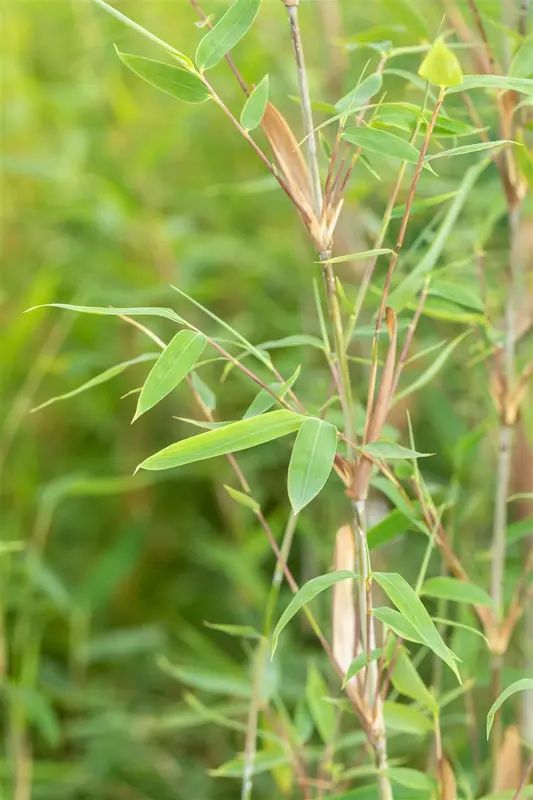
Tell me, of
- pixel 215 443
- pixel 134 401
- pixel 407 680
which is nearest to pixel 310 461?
pixel 215 443

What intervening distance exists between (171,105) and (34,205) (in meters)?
0.19

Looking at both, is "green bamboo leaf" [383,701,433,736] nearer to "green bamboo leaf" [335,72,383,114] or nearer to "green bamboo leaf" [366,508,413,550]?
"green bamboo leaf" [366,508,413,550]

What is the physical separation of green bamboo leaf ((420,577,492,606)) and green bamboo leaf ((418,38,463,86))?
0.67 ft

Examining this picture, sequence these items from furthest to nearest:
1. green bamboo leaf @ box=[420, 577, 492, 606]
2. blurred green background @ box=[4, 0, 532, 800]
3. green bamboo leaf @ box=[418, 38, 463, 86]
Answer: blurred green background @ box=[4, 0, 532, 800] → green bamboo leaf @ box=[420, 577, 492, 606] → green bamboo leaf @ box=[418, 38, 463, 86]

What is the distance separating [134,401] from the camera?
864 millimetres

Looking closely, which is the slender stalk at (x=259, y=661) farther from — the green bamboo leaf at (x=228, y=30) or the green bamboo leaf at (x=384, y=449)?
the green bamboo leaf at (x=228, y=30)

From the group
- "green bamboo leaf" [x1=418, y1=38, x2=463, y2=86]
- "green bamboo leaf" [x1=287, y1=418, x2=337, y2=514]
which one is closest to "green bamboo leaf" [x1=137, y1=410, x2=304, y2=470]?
"green bamboo leaf" [x1=287, y1=418, x2=337, y2=514]

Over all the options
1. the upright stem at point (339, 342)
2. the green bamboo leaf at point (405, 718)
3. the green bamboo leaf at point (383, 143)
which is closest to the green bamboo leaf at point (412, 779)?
the green bamboo leaf at point (405, 718)

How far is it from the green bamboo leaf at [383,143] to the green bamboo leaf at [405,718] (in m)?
0.23

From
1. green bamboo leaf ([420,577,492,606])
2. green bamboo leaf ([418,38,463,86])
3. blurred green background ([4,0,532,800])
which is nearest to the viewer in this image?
green bamboo leaf ([418,38,463,86])

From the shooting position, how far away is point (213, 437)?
0.27 m

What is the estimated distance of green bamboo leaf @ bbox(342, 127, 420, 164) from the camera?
0.93 feet

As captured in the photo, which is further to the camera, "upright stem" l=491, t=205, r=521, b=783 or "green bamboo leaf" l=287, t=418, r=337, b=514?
"upright stem" l=491, t=205, r=521, b=783

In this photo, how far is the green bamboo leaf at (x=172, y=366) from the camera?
276 mm
